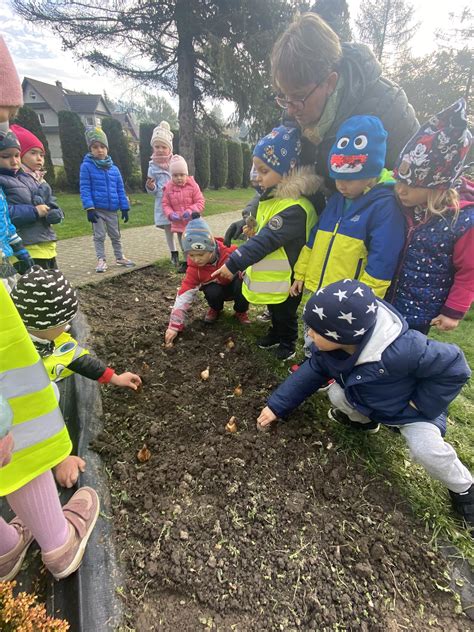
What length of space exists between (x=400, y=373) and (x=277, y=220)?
4.38ft

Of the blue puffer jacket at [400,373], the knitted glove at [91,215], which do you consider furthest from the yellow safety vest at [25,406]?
the knitted glove at [91,215]

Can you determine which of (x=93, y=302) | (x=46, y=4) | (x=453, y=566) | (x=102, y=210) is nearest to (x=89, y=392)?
(x=93, y=302)

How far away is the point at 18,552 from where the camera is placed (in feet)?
5.28

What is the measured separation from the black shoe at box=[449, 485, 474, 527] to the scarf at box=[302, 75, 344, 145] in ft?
7.29

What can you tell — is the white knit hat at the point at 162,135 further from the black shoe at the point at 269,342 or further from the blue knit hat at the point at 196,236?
the black shoe at the point at 269,342

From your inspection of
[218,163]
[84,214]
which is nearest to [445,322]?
[84,214]

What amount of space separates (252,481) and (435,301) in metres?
1.48

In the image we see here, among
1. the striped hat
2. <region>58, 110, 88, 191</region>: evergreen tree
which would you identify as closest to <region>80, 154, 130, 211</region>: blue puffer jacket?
the striped hat

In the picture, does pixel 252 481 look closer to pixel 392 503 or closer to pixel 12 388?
pixel 392 503

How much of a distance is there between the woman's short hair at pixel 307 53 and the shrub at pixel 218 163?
70.2 feet

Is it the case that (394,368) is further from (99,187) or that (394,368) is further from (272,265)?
(99,187)

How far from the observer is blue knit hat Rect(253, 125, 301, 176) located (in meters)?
2.47

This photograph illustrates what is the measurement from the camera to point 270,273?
2811mm

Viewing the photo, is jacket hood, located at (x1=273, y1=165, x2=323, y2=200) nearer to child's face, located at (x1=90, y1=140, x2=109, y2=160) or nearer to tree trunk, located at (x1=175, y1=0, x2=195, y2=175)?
Result: child's face, located at (x1=90, y1=140, x2=109, y2=160)
